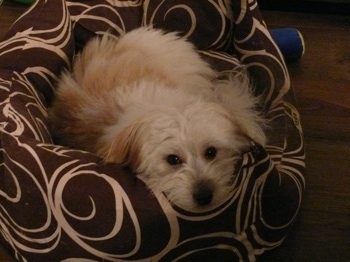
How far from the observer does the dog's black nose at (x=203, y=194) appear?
1.33 meters

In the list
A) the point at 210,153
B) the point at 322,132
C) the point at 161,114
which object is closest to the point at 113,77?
the point at 161,114

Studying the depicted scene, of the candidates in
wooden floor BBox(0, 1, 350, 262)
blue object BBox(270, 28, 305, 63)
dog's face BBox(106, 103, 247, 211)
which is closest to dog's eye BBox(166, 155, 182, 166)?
dog's face BBox(106, 103, 247, 211)

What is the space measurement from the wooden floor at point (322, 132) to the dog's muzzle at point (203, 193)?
39 cm

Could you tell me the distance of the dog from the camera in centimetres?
136

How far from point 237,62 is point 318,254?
0.76 metres

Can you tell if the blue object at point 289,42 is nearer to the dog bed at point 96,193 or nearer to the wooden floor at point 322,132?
the wooden floor at point 322,132

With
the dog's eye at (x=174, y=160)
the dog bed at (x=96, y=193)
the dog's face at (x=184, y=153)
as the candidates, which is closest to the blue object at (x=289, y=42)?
the dog bed at (x=96, y=193)

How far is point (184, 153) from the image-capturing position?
1.37 meters

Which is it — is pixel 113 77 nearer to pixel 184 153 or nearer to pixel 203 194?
pixel 184 153

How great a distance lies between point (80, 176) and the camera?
1382mm

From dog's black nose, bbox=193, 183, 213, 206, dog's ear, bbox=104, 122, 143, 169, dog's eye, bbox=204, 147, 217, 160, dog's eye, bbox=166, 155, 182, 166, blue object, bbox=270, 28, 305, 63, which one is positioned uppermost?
dog's ear, bbox=104, 122, 143, 169

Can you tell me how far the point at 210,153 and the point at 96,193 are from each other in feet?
1.04

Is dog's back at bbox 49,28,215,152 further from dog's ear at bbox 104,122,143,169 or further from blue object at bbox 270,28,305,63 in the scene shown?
blue object at bbox 270,28,305,63

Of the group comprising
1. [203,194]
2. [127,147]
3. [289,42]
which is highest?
[127,147]
